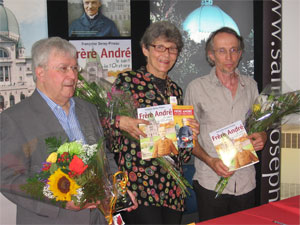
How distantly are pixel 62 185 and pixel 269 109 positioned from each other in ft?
4.96

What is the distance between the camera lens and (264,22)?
324cm

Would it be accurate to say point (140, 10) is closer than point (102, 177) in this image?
No

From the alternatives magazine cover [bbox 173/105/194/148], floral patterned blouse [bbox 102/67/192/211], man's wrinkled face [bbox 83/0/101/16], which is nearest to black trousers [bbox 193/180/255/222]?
floral patterned blouse [bbox 102/67/192/211]

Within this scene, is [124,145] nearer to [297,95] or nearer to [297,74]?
[297,95]

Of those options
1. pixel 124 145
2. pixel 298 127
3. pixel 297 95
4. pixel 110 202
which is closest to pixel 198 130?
pixel 124 145

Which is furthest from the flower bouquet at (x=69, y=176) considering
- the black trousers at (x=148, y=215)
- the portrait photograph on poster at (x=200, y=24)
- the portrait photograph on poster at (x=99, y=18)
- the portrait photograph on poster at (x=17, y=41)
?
the portrait photograph on poster at (x=200, y=24)

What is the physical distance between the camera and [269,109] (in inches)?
92.4

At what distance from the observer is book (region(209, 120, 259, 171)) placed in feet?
7.36

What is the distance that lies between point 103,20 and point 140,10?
1.33ft

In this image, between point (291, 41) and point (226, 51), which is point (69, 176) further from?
point (291, 41)

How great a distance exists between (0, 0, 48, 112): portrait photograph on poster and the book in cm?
177

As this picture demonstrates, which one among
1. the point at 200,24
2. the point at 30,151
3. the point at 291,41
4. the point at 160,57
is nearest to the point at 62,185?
the point at 30,151

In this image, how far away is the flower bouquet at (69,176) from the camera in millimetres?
1455

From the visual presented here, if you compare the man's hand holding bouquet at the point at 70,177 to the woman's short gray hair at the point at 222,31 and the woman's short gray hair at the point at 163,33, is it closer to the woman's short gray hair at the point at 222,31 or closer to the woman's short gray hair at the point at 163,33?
the woman's short gray hair at the point at 163,33
